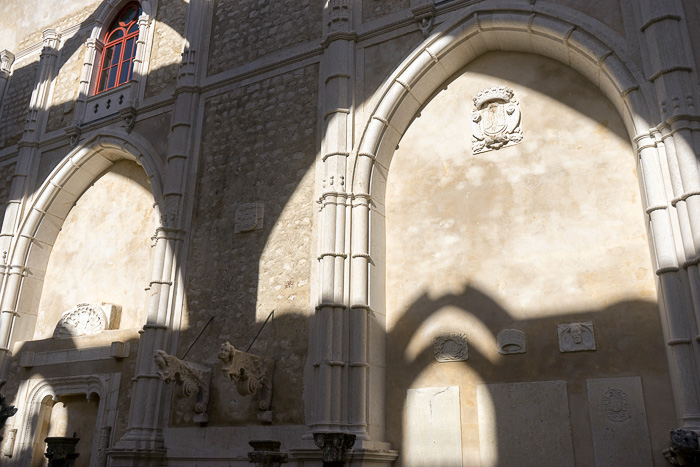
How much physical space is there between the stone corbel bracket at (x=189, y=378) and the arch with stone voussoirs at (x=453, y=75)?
7.05ft

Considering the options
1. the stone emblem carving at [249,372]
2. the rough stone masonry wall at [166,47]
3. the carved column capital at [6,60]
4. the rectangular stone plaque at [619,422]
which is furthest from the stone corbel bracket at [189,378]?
the carved column capital at [6,60]

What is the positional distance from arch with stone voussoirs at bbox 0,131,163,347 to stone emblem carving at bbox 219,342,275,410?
4655mm

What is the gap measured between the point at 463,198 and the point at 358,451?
3198 millimetres

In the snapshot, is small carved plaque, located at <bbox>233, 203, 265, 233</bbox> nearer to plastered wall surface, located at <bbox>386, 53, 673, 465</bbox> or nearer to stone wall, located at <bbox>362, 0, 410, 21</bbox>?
plastered wall surface, located at <bbox>386, 53, 673, 465</bbox>

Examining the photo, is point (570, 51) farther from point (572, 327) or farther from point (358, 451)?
point (358, 451)

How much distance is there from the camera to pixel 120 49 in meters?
12.5

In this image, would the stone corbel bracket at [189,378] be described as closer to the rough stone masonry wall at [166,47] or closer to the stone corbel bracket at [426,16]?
the rough stone masonry wall at [166,47]

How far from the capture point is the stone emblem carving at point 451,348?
7.37m

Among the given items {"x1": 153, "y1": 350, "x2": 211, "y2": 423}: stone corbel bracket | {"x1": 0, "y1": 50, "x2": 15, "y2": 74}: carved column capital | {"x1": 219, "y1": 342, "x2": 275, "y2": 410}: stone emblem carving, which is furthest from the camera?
{"x1": 0, "y1": 50, "x2": 15, "y2": 74}: carved column capital

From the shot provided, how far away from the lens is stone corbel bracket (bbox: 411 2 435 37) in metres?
8.47

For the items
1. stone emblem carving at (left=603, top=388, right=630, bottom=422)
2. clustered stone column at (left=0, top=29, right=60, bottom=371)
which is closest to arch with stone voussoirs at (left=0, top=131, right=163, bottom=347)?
clustered stone column at (left=0, top=29, right=60, bottom=371)

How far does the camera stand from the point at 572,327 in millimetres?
6820

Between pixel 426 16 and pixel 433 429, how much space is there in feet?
16.9

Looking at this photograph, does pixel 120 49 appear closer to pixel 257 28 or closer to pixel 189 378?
pixel 257 28
